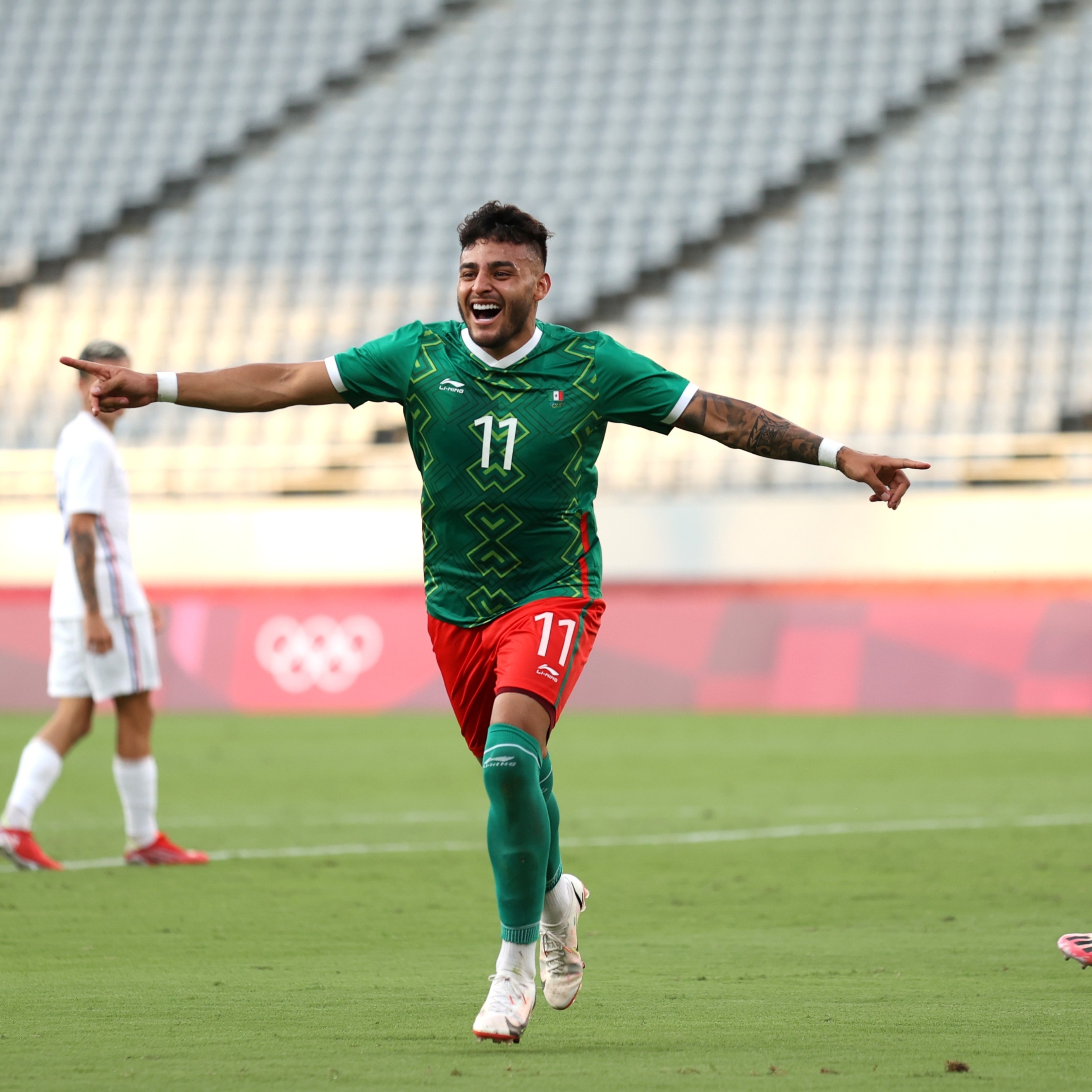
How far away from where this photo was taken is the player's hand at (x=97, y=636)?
7.78 metres

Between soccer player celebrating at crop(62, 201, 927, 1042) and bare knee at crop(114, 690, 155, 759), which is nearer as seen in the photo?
soccer player celebrating at crop(62, 201, 927, 1042)

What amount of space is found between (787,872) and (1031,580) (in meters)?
9.29

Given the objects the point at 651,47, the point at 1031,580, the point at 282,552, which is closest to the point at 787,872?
the point at 1031,580

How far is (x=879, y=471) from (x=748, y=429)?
1.19 ft

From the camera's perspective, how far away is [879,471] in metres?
4.76

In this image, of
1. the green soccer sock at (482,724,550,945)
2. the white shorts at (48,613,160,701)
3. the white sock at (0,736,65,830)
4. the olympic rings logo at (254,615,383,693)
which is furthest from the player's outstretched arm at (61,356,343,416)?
the olympic rings logo at (254,615,383,693)

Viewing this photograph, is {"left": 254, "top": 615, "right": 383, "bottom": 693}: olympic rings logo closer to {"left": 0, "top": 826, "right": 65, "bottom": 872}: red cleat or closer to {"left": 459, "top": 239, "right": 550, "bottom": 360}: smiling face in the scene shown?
{"left": 0, "top": 826, "right": 65, "bottom": 872}: red cleat

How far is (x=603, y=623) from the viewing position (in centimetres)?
1557

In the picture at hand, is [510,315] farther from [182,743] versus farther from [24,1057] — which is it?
[182,743]

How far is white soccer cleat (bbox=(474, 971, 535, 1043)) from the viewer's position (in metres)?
4.43

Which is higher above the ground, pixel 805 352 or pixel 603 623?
pixel 805 352

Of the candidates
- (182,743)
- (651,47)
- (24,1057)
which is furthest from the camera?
(651,47)

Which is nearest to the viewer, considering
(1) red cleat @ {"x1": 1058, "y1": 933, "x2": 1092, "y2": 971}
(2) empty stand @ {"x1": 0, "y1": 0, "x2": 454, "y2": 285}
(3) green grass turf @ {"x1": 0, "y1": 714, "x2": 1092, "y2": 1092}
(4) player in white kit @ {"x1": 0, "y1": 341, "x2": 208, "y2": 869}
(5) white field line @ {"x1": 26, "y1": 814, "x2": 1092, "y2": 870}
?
(3) green grass turf @ {"x1": 0, "y1": 714, "x2": 1092, "y2": 1092}

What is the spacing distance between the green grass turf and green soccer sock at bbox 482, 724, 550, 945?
30 cm
